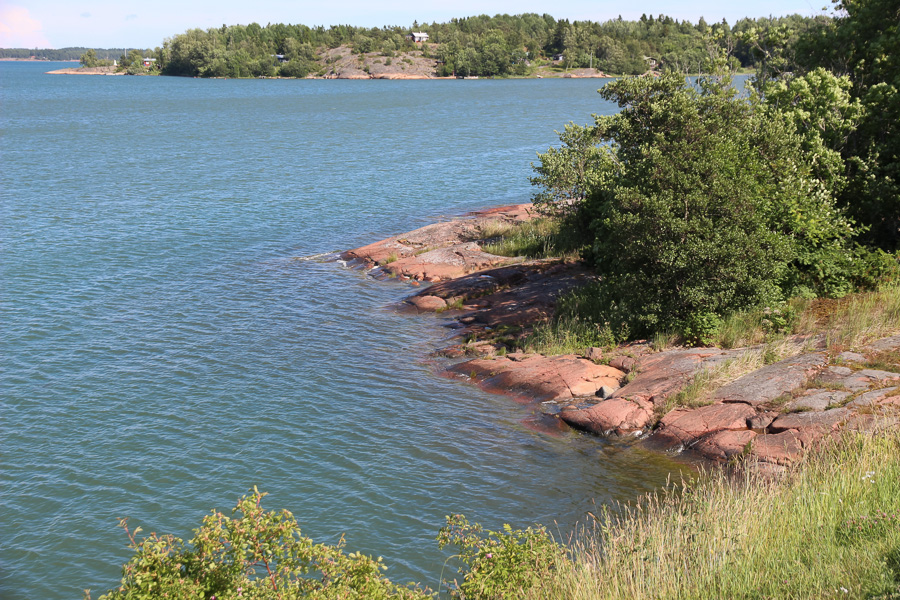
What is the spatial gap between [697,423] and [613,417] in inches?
83.8

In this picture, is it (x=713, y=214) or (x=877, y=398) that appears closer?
(x=877, y=398)

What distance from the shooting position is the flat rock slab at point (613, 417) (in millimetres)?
19292

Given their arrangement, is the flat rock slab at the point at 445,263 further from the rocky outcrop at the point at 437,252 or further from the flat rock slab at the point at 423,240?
the flat rock slab at the point at 423,240

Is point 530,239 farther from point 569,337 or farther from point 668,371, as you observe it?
point 668,371

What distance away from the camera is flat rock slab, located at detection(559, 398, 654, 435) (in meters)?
Answer: 19.3

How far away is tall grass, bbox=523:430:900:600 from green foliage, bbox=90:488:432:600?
8.05ft

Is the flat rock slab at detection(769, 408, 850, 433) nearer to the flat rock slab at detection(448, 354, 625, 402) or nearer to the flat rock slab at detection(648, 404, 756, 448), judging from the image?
the flat rock slab at detection(648, 404, 756, 448)

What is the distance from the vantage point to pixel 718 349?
2128 centimetres

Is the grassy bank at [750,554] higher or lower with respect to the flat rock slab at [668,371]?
higher

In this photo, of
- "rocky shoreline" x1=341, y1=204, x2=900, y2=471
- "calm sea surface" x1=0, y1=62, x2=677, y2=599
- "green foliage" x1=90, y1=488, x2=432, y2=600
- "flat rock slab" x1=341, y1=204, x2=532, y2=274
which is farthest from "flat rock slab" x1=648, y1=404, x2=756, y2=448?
"flat rock slab" x1=341, y1=204, x2=532, y2=274

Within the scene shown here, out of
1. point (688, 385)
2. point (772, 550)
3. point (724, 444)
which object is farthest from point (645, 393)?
point (772, 550)

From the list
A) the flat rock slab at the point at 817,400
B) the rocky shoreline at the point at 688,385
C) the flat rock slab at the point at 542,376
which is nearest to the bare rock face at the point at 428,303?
the rocky shoreline at the point at 688,385

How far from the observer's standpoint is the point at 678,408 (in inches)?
760

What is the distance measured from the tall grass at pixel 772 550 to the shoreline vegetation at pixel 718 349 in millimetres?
39
